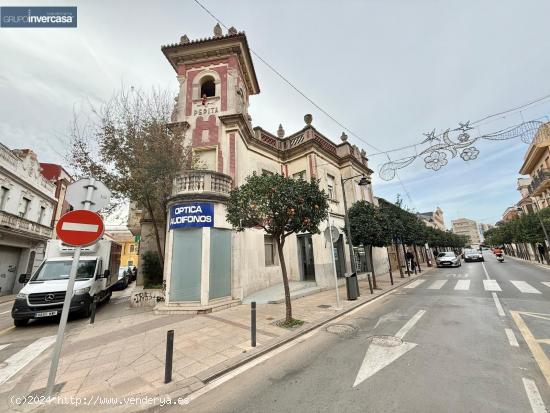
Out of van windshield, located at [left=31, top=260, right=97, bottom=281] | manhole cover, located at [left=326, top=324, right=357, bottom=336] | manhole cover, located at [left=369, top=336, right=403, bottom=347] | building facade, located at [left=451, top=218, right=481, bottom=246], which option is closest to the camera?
manhole cover, located at [left=369, top=336, right=403, bottom=347]

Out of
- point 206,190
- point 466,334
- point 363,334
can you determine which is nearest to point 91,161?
point 206,190

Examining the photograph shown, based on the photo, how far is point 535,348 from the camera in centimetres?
457

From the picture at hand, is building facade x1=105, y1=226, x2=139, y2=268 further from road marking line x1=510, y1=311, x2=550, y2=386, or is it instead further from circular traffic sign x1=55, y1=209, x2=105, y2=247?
road marking line x1=510, y1=311, x2=550, y2=386

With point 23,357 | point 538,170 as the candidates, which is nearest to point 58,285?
point 23,357

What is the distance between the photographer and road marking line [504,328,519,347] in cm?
482

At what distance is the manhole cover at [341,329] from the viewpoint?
6110 mm

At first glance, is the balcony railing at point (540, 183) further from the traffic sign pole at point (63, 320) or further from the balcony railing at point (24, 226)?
the balcony railing at point (24, 226)

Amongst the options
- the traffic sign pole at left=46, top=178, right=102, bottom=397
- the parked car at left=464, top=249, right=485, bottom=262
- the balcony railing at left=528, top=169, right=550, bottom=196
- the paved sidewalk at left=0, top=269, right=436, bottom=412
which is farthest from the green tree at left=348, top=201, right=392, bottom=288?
the balcony railing at left=528, top=169, right=550, bottom=196

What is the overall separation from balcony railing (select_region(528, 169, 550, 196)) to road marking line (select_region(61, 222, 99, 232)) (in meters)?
39.2

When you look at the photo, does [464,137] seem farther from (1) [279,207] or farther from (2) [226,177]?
(2) [226,177]

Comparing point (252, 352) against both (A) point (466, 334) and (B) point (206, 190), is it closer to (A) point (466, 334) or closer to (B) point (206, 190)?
(A) point (466, 334)

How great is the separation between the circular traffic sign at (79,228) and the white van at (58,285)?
6.25 meters

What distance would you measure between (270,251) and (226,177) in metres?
4.97

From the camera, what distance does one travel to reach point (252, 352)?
4.93 meters
